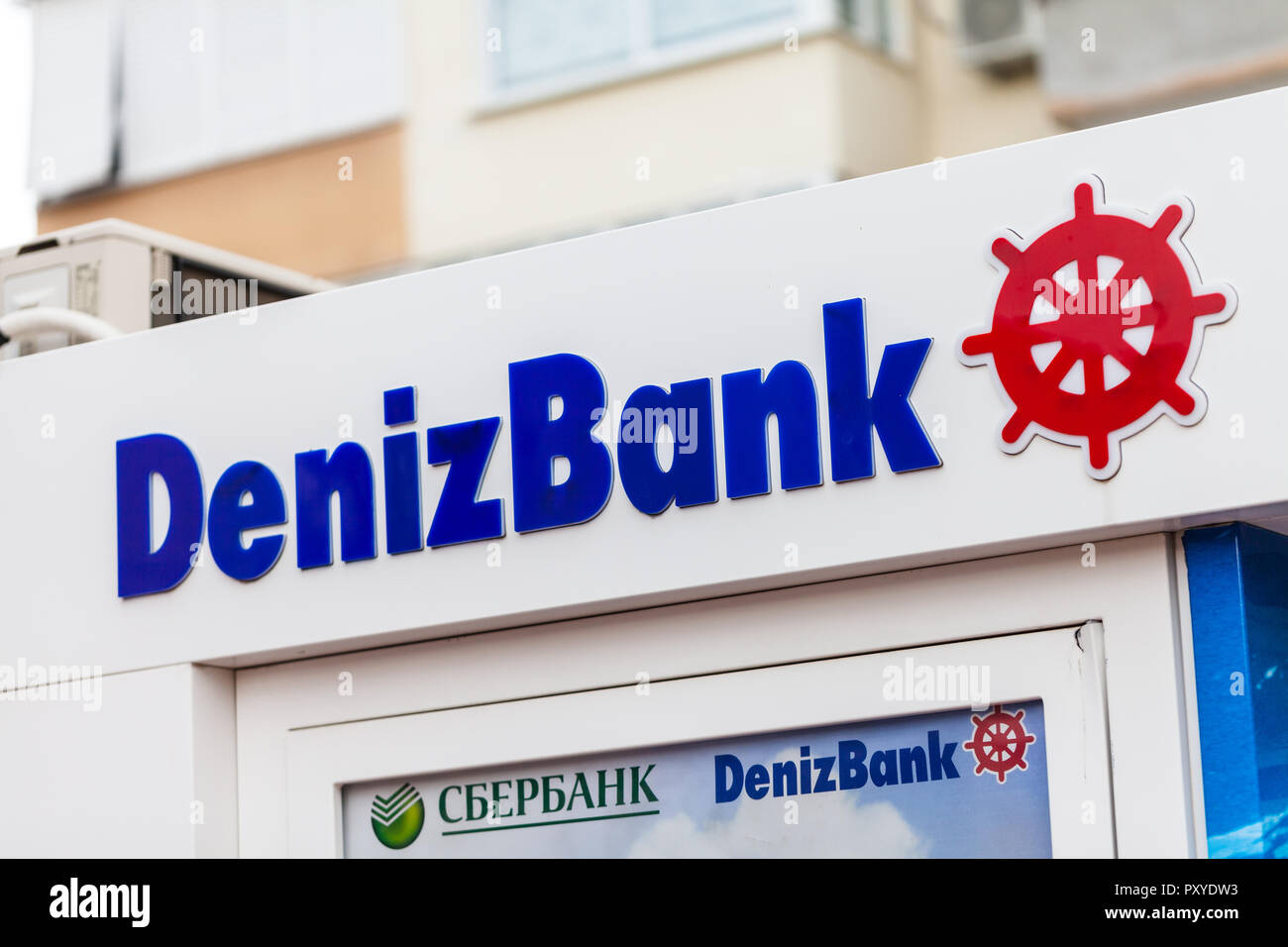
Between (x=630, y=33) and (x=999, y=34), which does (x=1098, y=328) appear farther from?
(x=630, y=33)

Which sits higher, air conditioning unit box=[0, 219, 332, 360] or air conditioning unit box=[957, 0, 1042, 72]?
air conditioning unit box=[957, 0, 1042, 72]

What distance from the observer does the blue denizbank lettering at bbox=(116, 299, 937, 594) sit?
351 cm

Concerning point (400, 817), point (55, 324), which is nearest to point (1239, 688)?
point (400, 817)

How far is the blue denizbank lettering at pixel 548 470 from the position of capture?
3512 mm

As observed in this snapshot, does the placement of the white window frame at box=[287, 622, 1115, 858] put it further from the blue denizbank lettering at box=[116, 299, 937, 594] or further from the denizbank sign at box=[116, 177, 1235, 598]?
the denizbank sign at box=[116, 177, 1235, 598]

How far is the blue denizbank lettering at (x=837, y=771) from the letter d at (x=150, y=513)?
1.19 metres

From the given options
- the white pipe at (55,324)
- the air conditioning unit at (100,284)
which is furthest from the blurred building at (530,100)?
the white pipe at (55,324)

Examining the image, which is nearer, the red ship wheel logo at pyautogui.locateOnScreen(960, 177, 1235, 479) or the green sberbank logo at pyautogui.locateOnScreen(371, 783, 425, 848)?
the red ship wheel logo at pyautogui.locateOnScreen(960, 177, 1235, 479)

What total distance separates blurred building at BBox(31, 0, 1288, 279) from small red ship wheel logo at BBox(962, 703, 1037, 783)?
8170 mm

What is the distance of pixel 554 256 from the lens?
385cm

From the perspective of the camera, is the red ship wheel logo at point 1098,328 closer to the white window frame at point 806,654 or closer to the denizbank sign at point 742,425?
the denizbank sign at point 742,425

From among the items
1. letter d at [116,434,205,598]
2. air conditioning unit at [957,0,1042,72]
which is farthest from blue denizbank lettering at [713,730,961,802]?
air conditioning unit at [957,0,1042,72]
